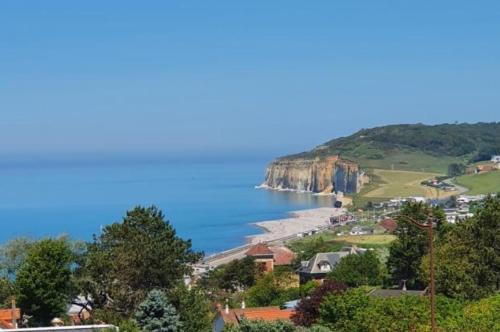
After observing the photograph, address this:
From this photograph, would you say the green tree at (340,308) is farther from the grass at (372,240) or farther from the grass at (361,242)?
the grass at (372,240)

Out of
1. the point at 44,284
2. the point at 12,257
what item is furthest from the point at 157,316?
the point at 12,257

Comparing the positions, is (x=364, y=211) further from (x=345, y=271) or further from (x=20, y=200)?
(x=345, y=271)

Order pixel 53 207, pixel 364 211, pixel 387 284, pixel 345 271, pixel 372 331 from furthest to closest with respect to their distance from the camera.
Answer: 1. pixel 53 207
2. pixel 364 211
3. pixel 345 271
4. pixel 387 284
5. pixel 372 331

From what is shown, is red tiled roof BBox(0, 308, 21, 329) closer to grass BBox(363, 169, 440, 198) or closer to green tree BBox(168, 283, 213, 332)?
green tree BBox(168, 283, 213, 332)

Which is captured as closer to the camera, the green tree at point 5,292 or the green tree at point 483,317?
the green tree at point 483,317

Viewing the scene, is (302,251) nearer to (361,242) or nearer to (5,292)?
(361,242)

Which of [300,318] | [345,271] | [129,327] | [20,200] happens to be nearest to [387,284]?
[345,271]

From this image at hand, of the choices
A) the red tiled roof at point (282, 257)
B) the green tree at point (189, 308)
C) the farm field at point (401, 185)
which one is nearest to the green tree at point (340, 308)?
the green tree at point (189, 308)
